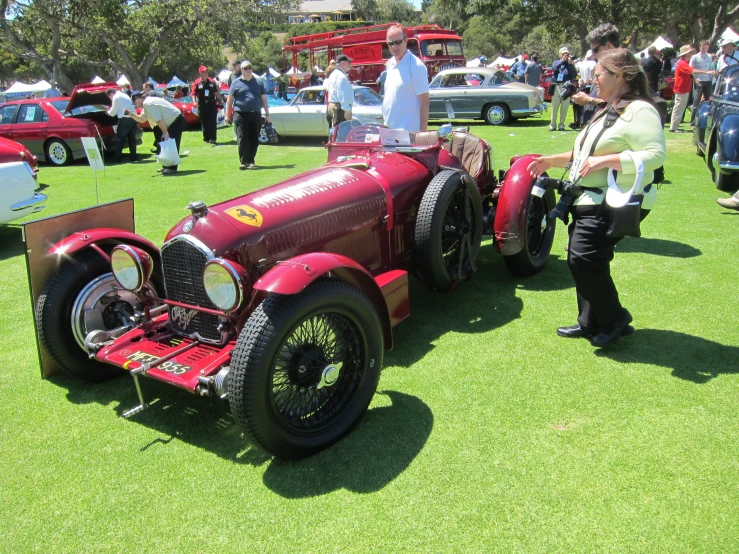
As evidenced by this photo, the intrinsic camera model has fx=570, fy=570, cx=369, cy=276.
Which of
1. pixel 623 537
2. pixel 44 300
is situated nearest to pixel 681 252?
pixel 623 537

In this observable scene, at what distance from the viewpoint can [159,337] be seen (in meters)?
3.38

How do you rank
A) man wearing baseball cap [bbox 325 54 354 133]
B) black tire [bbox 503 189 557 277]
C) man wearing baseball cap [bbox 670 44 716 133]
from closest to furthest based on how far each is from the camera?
1. black tire [bbox 503 189 557 277]
2. man wearing baseball cap [bbox 325 54 354 133]
3. man wearing baseball cap [bbox 670 44 716 133]

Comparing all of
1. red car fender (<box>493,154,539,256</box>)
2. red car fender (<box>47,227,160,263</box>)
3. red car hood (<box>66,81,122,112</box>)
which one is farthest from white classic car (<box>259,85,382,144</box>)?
red car fender (<box>47,227,160,263</box>)

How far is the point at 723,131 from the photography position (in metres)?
7.66

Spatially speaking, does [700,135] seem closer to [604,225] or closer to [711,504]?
[604,225]

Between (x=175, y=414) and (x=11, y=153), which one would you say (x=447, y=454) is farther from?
(x=11, y=153)

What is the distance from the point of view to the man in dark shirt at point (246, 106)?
10359mm

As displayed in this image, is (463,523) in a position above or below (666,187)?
below

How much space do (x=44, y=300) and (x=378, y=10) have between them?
107 meters

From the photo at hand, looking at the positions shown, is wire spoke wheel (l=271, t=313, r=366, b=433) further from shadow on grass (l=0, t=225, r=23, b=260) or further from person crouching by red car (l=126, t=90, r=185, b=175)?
person crouching by red car (l=126, t=90, r=185, b=175)

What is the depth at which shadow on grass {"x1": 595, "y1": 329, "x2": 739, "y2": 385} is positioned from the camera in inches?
139

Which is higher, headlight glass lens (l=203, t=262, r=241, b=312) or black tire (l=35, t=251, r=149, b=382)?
headlight glass lens (l=203, t=262, r=241, b=312)

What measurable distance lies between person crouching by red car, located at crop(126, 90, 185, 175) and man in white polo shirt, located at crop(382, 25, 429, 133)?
6.64m

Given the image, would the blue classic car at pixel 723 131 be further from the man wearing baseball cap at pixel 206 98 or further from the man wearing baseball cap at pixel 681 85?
the man wearing baseball cap at pixel 206 98
